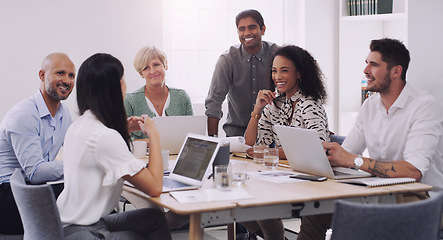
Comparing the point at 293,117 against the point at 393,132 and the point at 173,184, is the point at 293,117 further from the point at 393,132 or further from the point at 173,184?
the point at 173,184

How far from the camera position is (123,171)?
2105mm

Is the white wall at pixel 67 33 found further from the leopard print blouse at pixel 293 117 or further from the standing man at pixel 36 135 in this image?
the leopard print blouse at pixel 293 117

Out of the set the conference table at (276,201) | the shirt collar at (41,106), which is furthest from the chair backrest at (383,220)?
the shirt collar at (41,106)

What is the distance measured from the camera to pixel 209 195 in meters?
2.12

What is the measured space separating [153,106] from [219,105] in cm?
56

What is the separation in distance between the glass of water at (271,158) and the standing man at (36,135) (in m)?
1.08

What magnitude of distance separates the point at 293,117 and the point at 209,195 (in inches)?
47.9

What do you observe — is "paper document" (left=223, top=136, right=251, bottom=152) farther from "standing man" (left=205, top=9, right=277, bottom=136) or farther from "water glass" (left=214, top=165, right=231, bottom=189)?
"water glass" (left=214, top=165, right=231, bottom=189)

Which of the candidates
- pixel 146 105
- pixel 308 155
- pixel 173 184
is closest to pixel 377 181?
pixel 308 155

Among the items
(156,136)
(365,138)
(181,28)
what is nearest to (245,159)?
(365,138)

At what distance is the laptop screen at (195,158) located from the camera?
2309mm

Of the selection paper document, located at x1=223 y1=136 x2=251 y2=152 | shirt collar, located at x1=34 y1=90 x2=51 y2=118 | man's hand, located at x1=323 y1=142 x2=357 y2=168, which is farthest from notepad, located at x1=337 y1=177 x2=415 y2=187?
shirt collar, located at x1=34 y1=90 x2=51 y2=118

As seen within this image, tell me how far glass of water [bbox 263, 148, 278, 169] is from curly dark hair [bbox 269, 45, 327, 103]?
588mm

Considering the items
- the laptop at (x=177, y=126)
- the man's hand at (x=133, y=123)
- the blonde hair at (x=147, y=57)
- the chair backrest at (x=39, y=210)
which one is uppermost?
the blonde hair at (x=147, y=57)
